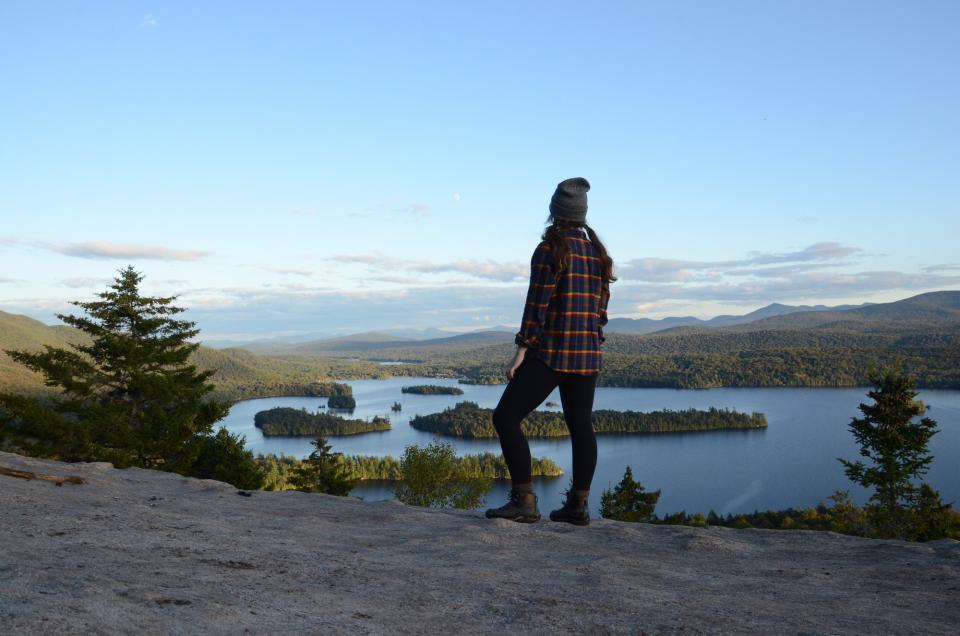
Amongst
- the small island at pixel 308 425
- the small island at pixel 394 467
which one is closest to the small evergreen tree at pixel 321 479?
the small island at pixel 394 467

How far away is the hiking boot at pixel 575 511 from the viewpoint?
5.68m

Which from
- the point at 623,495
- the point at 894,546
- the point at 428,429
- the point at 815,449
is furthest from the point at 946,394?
the point at 894,546

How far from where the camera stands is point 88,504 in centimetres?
577

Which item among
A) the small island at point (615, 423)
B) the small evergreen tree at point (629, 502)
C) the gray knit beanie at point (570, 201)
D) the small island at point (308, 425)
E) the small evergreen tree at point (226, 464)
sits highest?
the gray knit beanie at point (570, 201)

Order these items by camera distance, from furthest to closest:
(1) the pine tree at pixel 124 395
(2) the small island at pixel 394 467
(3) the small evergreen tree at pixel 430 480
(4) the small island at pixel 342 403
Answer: (4) the small island at pixel 342 403 → (2) the small island at pixel 394 467 → (3) the small evergreen tree at pixel 430 480 → (1) the pine tree at pixel 124 395

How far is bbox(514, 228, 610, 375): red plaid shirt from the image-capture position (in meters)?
5.23

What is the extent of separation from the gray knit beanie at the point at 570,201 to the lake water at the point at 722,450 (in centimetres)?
6297

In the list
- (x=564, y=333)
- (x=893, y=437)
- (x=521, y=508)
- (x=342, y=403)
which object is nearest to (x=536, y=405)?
(x=564, y=333)

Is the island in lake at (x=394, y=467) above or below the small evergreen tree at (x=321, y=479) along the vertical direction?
below

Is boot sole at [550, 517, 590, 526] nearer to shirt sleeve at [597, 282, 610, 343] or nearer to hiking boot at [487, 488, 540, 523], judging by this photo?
hiking boot at [487, 488, 540, 523]

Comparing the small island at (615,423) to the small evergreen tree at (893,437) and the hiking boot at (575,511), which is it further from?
the hiking boot at (575,511)

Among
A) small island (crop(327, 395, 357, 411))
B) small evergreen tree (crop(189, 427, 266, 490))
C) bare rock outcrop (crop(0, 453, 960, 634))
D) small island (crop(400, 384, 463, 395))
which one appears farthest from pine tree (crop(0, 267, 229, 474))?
small island (crop(400, 384, 463, 395))

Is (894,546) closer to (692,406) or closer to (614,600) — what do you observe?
(614,600)

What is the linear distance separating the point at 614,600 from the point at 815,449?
99.7 meters
